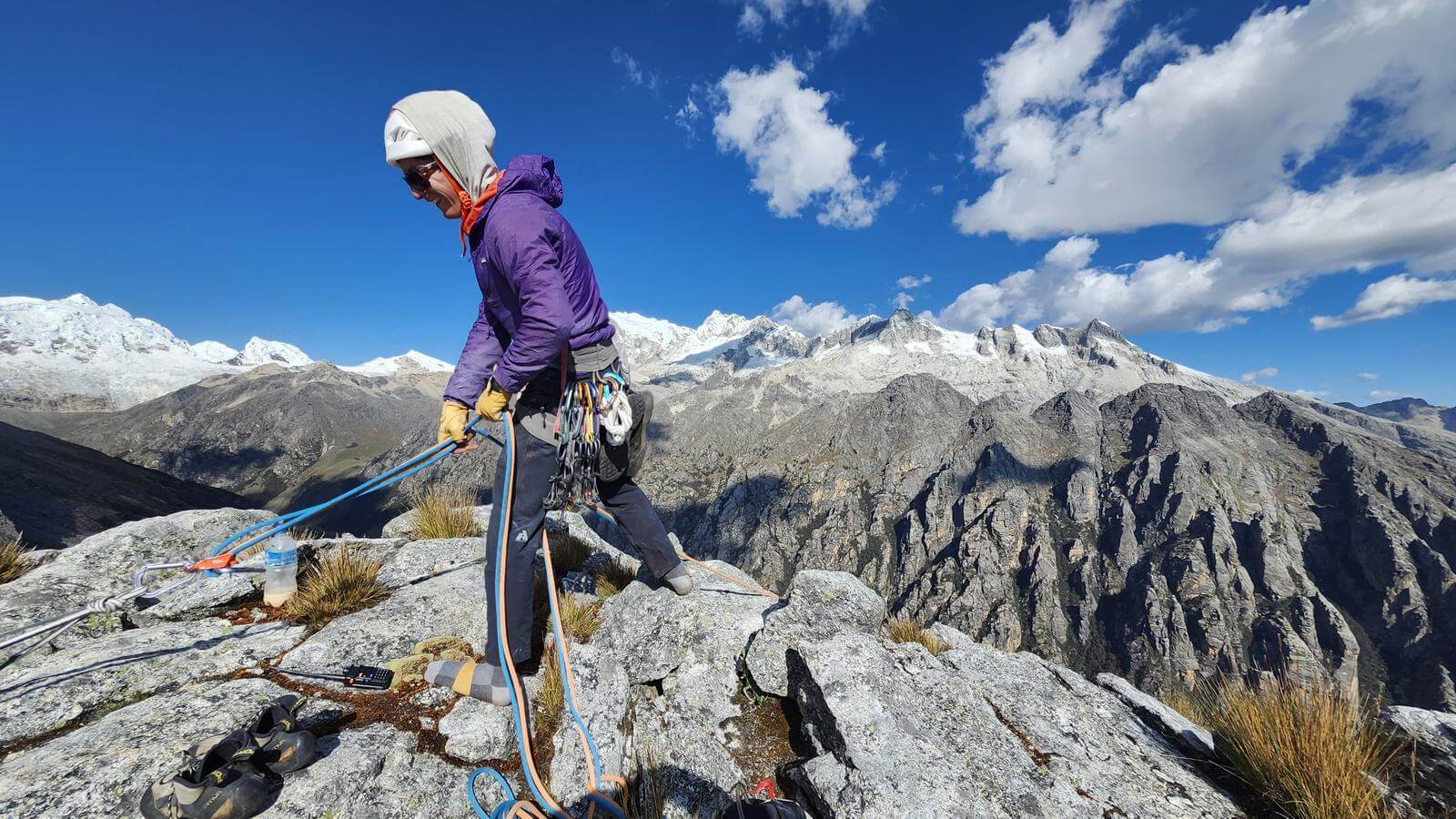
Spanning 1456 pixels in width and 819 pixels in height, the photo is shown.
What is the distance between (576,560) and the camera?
28.7 feet

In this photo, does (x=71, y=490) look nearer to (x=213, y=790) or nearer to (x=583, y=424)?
(x=213, y=790)

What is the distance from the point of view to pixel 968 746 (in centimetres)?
452

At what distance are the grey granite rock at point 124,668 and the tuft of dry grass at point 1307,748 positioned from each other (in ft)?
29.7

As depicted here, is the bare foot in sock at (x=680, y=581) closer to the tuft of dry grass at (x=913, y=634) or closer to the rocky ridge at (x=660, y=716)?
the rocky ridge at (x=660, y=716)

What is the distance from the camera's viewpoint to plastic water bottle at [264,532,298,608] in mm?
6594

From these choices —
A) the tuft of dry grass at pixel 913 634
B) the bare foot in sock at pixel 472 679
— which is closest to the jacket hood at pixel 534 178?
the bare foot in sock at pixel 472 679

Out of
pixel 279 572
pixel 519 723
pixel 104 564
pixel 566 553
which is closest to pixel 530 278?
pixel 519 723

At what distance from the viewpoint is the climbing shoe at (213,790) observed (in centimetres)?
346

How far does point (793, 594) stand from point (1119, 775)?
130 inches

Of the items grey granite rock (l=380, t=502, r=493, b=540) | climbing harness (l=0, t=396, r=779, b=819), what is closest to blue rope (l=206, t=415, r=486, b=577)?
climbing harness (l=0, t=396, r=779, b=819)

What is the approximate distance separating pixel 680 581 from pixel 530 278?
388cm

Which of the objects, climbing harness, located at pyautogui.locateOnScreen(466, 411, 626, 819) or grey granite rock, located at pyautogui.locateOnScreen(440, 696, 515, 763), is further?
grey granite rock, located at pyautogui.locateOnScreen(440, 696, 515, 763)

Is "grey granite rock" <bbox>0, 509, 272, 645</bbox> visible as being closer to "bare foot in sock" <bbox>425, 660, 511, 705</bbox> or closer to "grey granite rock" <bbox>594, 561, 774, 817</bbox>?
"bare foot in sock" <bbox>425, 660, 511, 705</bbox>

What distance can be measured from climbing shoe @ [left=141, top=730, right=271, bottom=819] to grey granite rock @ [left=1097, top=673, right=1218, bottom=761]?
7.61m
